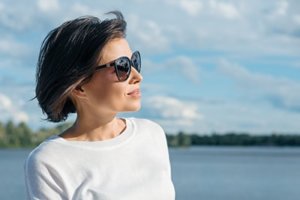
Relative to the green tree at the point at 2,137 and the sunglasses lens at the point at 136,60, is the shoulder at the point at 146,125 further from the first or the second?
the green tree at the point at 2,137

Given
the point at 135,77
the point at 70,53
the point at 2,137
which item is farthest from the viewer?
the point at 2,137

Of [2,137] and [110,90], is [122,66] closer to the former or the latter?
[110,90]

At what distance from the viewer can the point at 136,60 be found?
281cm

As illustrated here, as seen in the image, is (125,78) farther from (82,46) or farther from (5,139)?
(5,139)

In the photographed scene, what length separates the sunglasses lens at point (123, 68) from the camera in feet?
8.85

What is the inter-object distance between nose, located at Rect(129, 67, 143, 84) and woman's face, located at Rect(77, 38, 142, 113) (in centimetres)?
3

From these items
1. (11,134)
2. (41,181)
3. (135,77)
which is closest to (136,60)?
(135,77)

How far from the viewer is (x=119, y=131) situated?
2.90m

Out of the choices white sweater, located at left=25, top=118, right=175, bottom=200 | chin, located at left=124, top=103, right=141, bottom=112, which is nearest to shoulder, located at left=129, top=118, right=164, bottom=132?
white sweater, located at left=25, top=118, right=175, bottom=200

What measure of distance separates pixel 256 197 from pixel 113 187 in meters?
34.8

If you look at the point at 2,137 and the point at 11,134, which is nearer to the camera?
the point at 11,134

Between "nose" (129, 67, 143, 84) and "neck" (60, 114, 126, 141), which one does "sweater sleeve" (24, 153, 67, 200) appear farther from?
"nose" (129, 67, 143, 84)

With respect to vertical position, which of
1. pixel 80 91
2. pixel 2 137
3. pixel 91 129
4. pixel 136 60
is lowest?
pixel 2 137

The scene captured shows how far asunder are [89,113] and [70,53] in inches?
7.8
